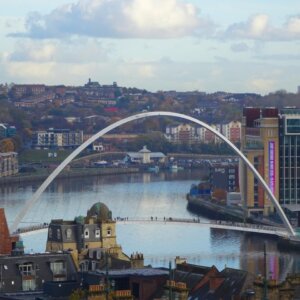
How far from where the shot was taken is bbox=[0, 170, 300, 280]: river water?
3042cm

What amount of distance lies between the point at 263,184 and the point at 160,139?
43.9 metres

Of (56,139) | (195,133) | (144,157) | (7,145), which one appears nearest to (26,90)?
(195,133)

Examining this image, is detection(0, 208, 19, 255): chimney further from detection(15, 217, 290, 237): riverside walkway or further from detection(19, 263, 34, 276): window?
detection(15, 217, 290, 237): riverside walkway

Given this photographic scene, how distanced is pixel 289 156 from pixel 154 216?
4.09 meters

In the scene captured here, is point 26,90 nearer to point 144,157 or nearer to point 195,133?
point 195,133

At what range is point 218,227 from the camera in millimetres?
35125

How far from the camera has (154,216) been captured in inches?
1647

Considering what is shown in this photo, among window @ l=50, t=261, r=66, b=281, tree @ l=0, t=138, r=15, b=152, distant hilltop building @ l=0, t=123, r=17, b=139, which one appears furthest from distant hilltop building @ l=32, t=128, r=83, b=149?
window @ l=50, t=261, r=66, b=281

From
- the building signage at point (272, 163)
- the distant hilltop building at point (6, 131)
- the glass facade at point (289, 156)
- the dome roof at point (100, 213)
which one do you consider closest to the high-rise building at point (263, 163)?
the building signage at point (272, 163)

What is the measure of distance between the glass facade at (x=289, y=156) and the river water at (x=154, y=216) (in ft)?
8.26

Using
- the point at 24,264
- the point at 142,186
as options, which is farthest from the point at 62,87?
the point at 24,264

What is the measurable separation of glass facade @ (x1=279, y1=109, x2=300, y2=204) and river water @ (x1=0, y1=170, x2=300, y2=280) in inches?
99.1

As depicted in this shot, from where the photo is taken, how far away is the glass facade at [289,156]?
43531 millimetres

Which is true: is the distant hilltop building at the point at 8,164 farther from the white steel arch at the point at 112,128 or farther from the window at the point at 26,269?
the window at the point at 26,269
